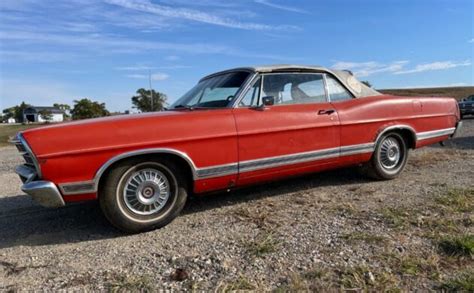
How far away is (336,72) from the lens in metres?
5.17

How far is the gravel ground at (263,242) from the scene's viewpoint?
8.79ft

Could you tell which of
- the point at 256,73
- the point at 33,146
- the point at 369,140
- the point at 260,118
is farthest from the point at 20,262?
the point at 369,140

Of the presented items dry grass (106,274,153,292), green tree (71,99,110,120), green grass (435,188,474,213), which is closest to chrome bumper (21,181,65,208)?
dry grass (106,274,153,292)

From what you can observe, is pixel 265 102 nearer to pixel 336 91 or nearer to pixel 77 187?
pixel 336 91

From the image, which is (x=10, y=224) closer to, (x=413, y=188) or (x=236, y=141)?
(x=236, y=141)

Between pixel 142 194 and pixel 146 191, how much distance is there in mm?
46

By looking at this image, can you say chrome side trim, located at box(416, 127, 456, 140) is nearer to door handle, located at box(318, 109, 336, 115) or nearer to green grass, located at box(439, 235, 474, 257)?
door handle, located at box(318, 109, 336, 115)

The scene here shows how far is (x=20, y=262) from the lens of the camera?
3.14m

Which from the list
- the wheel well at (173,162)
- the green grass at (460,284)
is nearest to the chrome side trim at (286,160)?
the wheel well at (173,162)

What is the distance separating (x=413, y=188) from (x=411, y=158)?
2308 mm

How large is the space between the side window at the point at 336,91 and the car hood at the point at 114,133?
1.75 metres

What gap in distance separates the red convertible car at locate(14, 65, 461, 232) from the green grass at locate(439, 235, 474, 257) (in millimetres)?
1780

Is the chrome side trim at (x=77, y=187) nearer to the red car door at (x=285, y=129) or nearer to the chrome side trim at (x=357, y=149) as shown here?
the red car door at (x=285, y=129)

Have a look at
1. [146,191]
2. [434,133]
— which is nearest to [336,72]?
[434,133]
